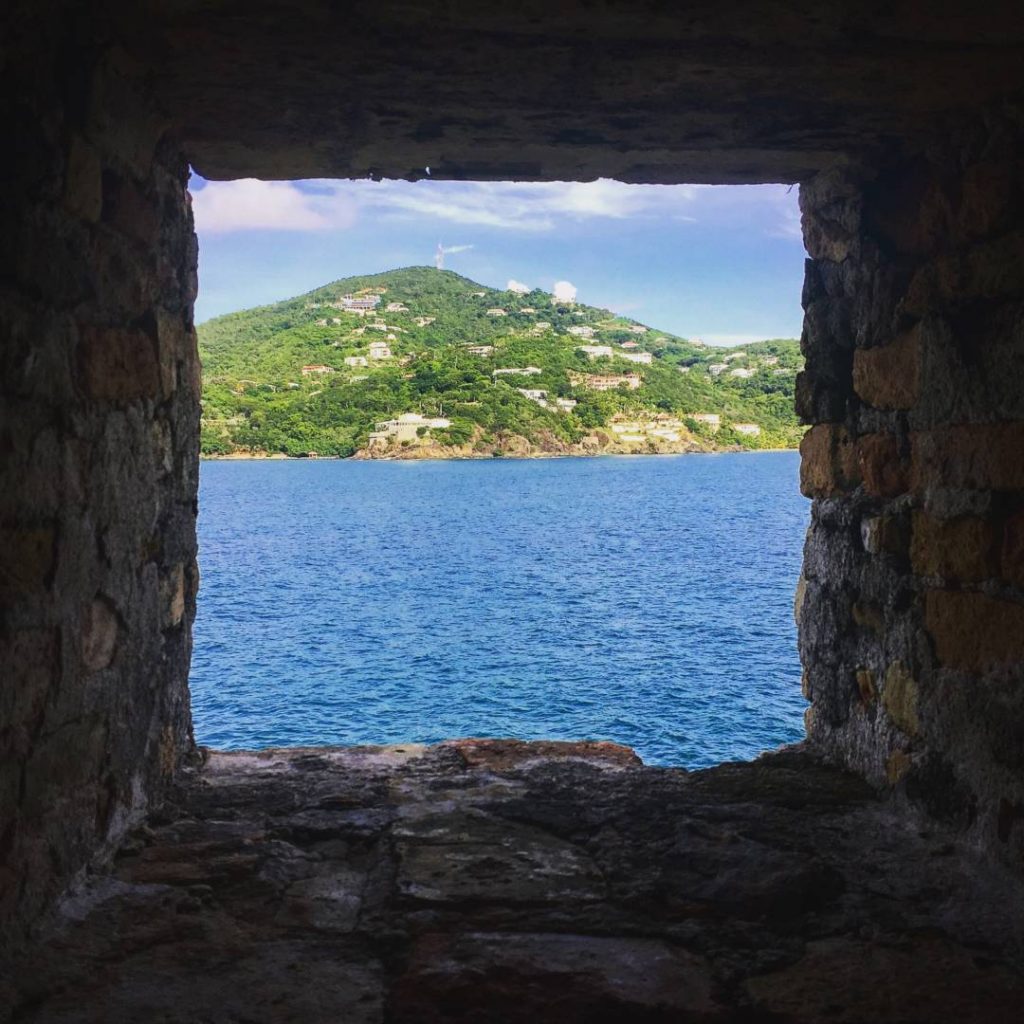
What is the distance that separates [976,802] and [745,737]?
13.6 meters

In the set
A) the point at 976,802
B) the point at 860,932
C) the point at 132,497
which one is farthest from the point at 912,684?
the point at 132,497

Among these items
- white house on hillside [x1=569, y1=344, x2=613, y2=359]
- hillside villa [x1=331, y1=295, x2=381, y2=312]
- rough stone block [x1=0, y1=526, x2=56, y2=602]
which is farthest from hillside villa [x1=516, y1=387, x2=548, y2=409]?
rough stone block [x1=0, y1=526, x2=56, y2=602]

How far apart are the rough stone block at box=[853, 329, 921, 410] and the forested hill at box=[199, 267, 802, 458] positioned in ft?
268

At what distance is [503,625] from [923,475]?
917 inches

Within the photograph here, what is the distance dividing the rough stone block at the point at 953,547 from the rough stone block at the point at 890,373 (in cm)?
33

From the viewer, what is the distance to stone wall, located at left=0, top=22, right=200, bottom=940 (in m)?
1.75

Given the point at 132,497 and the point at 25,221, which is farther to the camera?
the point at 132,497

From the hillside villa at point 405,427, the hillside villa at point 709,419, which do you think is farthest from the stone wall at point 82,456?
the hillside villa at point 709,419

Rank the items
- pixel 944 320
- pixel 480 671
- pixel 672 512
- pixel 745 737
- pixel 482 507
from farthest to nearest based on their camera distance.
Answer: pixel 482 507 < pixel 672 512 < pixel 480 671 < pixel 745 737 < pixel 944 320

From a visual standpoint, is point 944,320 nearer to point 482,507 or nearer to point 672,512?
point 672,512

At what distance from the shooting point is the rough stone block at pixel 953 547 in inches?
88.0

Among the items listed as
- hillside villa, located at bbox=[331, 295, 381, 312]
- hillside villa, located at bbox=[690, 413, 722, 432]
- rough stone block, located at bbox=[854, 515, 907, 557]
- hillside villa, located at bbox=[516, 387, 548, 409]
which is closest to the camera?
rough stone block, located at bbox=[854, 515, 907, 557]

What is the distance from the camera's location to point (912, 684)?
8.25ft

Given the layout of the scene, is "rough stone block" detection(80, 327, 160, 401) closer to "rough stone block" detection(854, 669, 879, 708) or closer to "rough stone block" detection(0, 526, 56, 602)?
"rough stone block" detection(0, 526, 56, 602)
